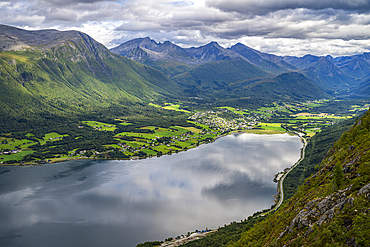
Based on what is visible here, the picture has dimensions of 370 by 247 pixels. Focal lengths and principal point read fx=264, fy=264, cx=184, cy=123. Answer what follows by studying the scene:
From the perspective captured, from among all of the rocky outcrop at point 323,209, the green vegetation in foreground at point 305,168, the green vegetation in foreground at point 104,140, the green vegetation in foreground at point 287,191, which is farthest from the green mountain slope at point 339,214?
the green vegetation in foreground at point 104,140

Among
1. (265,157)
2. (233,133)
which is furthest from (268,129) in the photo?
(265,157)

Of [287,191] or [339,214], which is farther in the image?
[287,191]

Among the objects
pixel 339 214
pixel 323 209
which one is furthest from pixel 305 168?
pixel 339 214

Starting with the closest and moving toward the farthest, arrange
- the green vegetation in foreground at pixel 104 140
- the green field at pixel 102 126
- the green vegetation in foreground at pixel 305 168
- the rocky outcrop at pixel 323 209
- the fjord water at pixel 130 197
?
the rocky outcrop at pixel 323 209 < the fjord water at pixel 130 197 < the green vegetation in foreground at pixel 305 168 < the green vegetation in foreground at pixel 104 140 < the green field at pixel 102 126

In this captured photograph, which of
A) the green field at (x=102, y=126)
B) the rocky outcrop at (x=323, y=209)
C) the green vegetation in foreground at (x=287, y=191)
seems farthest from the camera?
the green field at (x=102, y=126)

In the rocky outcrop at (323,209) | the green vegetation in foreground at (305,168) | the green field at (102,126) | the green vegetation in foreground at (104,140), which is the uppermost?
the rocky outcrop at (323,209)

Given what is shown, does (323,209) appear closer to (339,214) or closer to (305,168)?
(339,214)

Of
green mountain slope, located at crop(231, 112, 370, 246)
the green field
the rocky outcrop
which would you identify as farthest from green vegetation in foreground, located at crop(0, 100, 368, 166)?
the rocky outcrop

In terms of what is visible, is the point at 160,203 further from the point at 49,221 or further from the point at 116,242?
the point at 49,221

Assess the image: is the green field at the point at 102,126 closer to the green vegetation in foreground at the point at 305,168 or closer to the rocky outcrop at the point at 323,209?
the green vegetation in foreground at the point at 305,168
